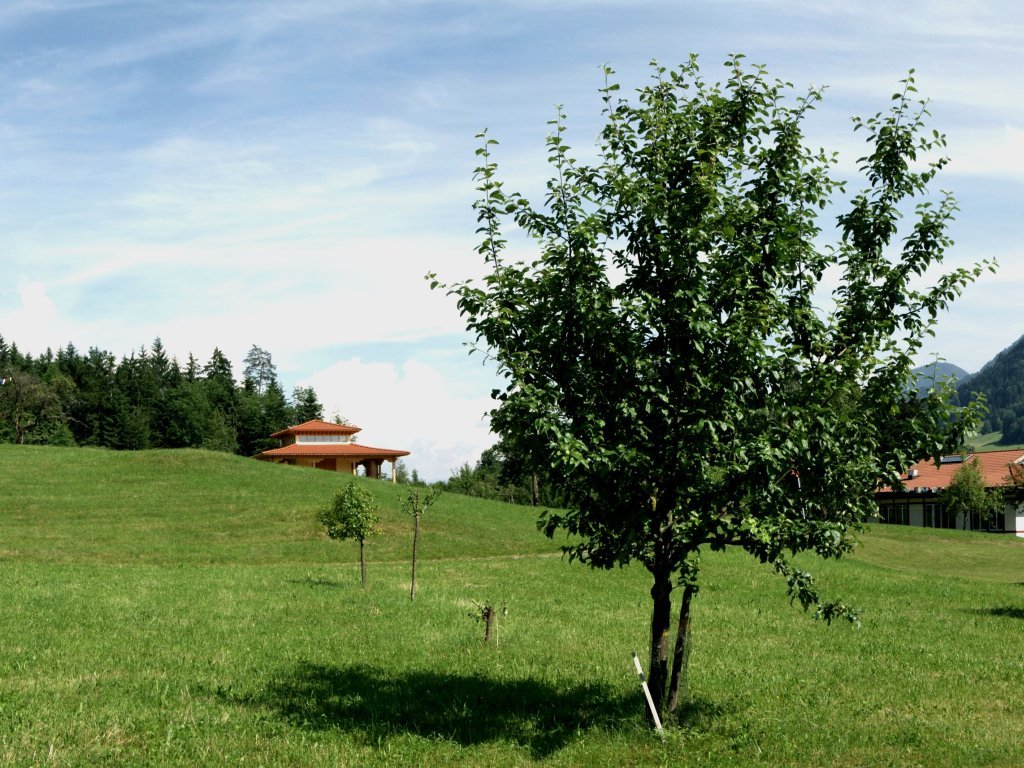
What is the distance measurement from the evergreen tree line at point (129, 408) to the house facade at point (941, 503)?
287ft

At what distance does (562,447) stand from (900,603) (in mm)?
23827

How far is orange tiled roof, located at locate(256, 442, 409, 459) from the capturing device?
88875mm

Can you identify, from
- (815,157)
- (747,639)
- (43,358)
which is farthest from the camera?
(43,358)

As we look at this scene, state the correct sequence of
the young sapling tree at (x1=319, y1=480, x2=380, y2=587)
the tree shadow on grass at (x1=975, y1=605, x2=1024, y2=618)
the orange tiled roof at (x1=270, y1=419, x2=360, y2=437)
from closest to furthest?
1. the tree shadow on grass at (x1=975, y1=605, x2=1024, y2=618)
2. the young sapling tree at (x1=319, y1=480, x2=380, y2=587)
3. the orange tiled roof at (x1=270, y1=419, x2=360, y2=437)

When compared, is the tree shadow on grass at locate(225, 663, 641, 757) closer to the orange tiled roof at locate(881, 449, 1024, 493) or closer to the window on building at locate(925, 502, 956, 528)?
the orange tiled roof at locate(881, 449, 1024, 493)

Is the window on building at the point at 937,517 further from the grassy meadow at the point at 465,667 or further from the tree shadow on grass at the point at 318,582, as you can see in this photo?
the tree shadow on grass at the point at 318,582

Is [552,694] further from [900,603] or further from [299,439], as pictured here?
[299,439]

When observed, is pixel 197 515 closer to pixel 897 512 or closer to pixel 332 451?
pixel 332 451

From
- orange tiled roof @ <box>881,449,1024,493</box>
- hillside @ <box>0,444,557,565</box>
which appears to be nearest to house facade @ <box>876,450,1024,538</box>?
orange tiled roof @ <box>881,449,1024,493</box>

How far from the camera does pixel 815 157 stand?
1293 centimetres

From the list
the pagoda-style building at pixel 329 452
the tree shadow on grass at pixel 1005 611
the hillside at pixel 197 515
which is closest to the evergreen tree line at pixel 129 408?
the pagoda-style building at pixel 329 452

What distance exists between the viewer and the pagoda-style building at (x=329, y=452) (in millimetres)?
89375

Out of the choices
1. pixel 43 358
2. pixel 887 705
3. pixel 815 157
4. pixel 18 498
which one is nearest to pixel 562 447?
pixel 815 157

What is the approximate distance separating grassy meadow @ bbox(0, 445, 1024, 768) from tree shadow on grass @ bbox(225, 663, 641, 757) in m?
0.06
